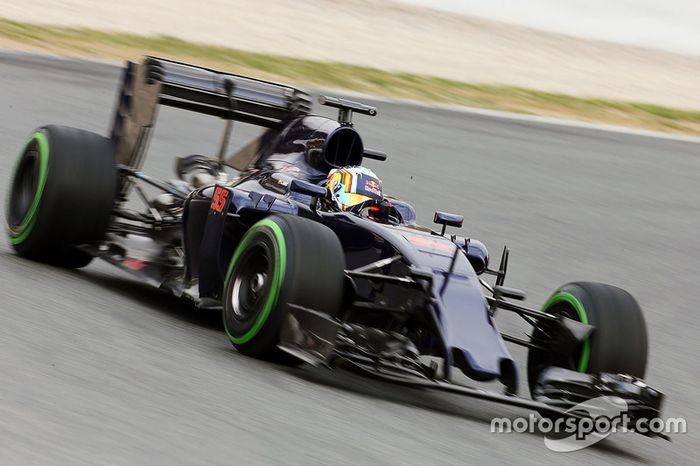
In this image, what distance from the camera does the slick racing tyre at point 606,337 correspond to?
6.86 metres

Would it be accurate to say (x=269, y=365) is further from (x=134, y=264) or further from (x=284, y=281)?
(x=134, y=264)

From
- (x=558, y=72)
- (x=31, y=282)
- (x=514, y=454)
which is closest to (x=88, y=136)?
(x=31, y=282)

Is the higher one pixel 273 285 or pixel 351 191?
pixel 351 191

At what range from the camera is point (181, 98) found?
920 centimetres

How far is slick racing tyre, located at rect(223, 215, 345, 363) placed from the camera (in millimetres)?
6344

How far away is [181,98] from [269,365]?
3245 mm

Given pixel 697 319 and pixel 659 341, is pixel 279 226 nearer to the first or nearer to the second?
pixel 659 341

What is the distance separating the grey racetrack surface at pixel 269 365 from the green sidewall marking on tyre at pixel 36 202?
18 centimetres

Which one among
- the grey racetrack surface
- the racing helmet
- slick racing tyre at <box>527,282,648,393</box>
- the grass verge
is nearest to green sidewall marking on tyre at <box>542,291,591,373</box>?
slick racing tyre at <box>527,282,648,393</box>

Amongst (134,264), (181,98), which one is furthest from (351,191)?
(181,98)

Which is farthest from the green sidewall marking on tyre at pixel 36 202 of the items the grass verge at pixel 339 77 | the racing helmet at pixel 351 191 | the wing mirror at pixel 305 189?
the grass verge at pixel 339 77

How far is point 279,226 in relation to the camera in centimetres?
657

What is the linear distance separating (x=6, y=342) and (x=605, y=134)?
59.1 ft

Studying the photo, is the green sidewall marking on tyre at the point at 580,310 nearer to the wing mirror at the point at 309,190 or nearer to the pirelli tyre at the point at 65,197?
the wing mirror at the point at 309,190
